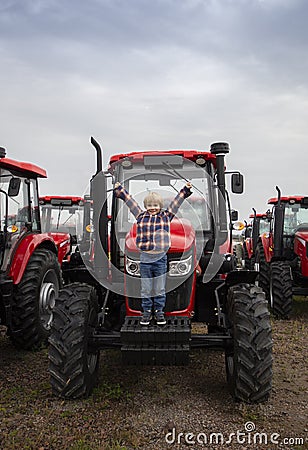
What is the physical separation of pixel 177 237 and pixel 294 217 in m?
5.57

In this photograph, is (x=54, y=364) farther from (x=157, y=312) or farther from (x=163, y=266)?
(x=163, y=266)

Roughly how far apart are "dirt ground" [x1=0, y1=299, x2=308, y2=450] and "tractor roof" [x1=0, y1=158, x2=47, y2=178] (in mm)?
2285

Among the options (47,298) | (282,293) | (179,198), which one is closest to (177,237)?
(179,198)

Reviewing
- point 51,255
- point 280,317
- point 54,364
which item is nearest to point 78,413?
point 54,364

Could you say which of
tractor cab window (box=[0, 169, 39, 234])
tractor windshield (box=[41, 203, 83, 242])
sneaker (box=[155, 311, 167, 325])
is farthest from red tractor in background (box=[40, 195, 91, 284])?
sneaker (box=[155, 311, 167, 325])

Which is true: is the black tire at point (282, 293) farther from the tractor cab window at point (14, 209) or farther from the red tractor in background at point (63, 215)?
the red tractor in background at point (63, 215)

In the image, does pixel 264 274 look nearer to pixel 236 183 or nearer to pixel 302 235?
pixel 302 235

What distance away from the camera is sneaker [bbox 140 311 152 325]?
4.26m

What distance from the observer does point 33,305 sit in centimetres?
585

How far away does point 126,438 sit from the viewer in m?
3.77

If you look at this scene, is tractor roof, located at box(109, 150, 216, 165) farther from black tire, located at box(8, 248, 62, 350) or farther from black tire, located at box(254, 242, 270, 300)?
black tire, located at box(254, 242, 270, 300)

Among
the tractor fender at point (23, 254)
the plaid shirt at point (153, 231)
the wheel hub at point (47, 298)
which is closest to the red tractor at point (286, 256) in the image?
the wheel hub at point (47, 298)

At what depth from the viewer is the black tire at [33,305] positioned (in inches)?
227

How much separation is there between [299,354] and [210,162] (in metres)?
2.67
